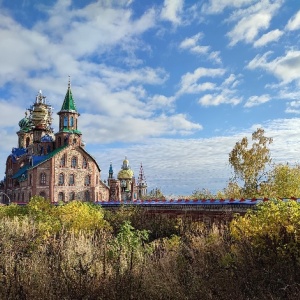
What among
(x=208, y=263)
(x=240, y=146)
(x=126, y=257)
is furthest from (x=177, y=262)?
(x=240, y=146)

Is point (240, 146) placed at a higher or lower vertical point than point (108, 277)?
higher

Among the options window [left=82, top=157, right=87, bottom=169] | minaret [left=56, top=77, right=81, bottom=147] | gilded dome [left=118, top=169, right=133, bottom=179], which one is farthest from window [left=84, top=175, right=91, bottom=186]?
gilded dome [left=118, top=169, right=133, bottom=179]

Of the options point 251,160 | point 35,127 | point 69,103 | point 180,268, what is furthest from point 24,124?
point 180,268

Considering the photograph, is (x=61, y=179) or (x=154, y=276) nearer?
(x=154, y=276)

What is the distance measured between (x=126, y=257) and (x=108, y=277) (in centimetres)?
109

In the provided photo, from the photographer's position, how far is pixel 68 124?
44.7 metres

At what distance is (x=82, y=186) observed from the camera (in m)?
42.9

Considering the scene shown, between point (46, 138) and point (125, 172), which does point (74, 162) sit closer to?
point (46, 138)

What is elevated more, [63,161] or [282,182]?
[63,161]

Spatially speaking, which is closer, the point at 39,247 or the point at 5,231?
the point at 39,247

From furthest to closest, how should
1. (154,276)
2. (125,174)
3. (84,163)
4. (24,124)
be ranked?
(24,124) < (125,174) < (84,163) < (154,276)

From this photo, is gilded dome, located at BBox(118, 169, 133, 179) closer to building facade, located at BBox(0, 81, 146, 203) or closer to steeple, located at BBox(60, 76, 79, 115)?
building facade, located at BBox(0, 81, 146, 203)

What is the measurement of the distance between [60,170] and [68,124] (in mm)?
6367

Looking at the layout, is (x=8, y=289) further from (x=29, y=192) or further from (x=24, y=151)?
(x=24, y=151)
